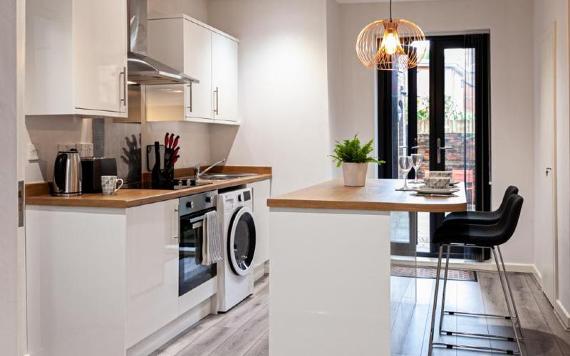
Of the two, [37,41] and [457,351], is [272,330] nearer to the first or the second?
[457,351]

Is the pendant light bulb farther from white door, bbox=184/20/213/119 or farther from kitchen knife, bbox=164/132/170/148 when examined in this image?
kitchen knife, bbox=164/132/170/148

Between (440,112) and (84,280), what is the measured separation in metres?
3.94

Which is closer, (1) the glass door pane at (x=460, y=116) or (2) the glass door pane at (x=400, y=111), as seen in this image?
(1) the glass door pane at (x=460, y=116)

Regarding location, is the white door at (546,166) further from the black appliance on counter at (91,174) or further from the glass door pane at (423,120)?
the black appliance on counter at (91,174)

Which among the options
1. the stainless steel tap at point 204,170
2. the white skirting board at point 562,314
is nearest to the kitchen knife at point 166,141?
the stainless steel tap at point 204,170

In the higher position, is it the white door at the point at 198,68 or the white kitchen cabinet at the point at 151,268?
the white door at the point at 198,68

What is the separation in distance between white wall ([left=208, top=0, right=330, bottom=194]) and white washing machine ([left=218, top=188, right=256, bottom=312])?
792 mm

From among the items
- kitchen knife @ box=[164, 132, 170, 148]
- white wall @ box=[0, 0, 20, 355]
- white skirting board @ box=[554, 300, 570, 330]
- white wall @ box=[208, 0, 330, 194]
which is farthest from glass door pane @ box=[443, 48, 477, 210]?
white wall @ box=[0, 0, 20, 355]

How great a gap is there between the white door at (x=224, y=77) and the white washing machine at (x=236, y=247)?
84 cm

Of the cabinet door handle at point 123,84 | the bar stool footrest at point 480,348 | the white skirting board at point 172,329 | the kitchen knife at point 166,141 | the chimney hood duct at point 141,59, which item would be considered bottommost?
the bar stool footrest at point 480,348

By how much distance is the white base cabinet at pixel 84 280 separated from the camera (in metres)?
3.00

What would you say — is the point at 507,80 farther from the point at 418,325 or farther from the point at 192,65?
the point at 192,65

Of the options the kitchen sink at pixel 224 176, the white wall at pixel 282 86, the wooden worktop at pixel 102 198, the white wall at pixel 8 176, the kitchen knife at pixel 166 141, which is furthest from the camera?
the white wall at pixel 282 86

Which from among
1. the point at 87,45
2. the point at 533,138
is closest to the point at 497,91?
the point at 533,138
